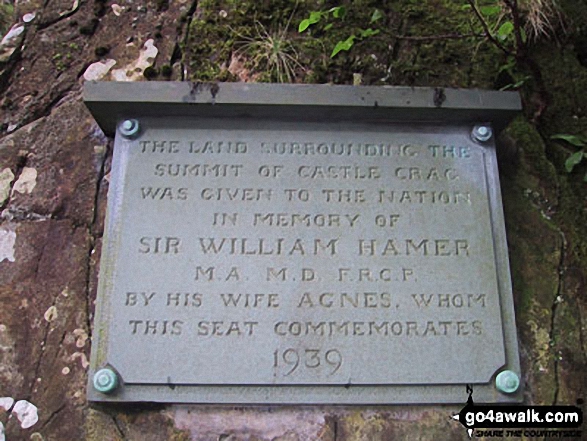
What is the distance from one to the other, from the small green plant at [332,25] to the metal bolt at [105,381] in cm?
161

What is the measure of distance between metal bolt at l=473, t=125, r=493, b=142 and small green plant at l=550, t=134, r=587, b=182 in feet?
1.19

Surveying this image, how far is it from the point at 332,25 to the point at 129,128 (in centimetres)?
107

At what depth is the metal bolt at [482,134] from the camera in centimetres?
252

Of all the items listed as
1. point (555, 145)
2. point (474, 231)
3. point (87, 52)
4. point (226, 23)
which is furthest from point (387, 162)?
point (87, 52)

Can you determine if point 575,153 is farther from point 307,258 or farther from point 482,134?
point 307,258

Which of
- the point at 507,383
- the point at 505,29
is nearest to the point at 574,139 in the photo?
the point at 505,29

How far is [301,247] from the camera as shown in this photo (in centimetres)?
229

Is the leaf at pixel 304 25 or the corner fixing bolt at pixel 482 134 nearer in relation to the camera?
the corner fixing bolt at pixel 482 134

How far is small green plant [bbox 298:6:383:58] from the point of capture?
2662 mm

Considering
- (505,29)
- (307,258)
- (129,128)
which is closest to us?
(307,258)

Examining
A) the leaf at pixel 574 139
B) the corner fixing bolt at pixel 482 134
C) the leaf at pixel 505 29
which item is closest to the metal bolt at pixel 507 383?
the corner fixing bolt at pixel 482 134

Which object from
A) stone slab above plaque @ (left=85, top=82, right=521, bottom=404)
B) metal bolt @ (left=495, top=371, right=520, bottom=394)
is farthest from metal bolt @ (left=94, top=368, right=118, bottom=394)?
metal bolt @ (left=495, top=371, right=520, bottom=394)

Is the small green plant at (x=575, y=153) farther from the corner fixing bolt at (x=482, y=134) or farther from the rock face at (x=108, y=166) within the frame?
the corner fixing bolt at (x=482, y=134)

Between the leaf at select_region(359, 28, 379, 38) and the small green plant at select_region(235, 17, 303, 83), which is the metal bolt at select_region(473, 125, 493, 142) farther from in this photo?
the small green plant at select_region(235, 17, 303, 83)
